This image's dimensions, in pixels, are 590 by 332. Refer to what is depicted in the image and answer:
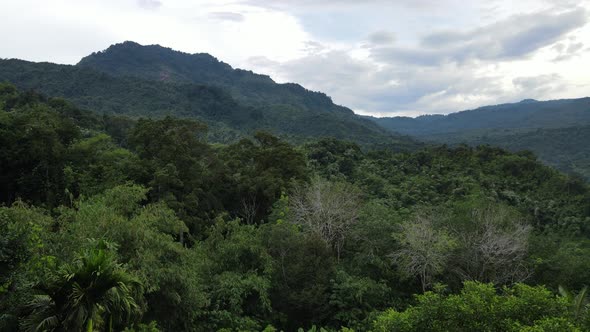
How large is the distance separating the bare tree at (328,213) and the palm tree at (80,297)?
473 inches

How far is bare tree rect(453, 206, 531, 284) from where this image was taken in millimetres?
17062

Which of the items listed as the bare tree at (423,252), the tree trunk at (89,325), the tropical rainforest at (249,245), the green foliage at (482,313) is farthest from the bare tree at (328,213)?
the tree trunk at (89,325)

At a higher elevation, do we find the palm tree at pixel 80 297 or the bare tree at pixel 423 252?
the palm tree at pixel 80 297

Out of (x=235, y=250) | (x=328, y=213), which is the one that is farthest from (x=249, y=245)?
(x=328, y=213)

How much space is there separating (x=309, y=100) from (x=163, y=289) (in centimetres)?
17420

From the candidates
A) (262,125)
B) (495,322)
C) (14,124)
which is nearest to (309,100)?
(262,125)

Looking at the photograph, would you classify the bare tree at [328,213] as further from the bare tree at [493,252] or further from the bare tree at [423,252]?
the bare tree at [493,252]

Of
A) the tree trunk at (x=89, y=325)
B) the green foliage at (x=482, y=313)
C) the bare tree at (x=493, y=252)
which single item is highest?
the tree trunk at (x=89, y=325)

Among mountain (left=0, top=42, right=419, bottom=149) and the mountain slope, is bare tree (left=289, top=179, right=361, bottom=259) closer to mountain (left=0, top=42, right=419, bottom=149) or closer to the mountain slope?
mountain (left=0, top=42, right=419, bottom=149)

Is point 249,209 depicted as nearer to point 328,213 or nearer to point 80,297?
point 328,213

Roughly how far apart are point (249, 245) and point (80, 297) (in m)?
9.53

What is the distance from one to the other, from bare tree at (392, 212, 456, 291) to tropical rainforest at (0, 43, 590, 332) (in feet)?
0.27

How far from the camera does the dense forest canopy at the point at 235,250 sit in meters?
7.41

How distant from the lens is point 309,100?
182 m
